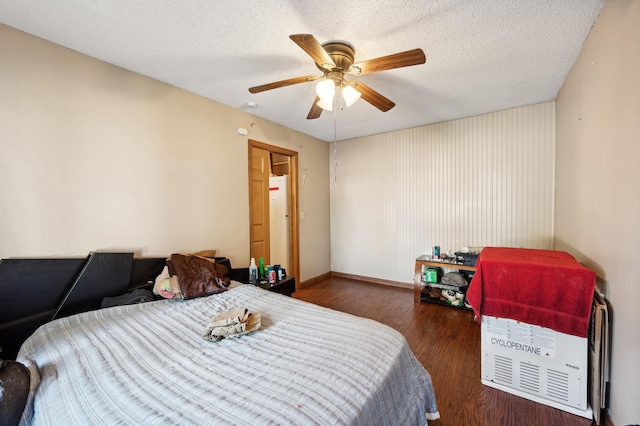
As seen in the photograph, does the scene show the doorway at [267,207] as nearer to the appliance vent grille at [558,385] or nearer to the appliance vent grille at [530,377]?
the appliance vent grille at [530,377]

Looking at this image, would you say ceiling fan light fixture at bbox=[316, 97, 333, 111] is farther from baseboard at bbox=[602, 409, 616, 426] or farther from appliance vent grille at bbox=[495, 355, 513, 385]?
baseboard at bbox=[602, 409, 616, 426]

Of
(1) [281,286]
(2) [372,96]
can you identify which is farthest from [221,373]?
(2) [372,96]

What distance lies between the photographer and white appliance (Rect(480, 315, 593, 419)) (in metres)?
1.50

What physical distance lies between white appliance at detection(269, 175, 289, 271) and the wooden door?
0.24 meters

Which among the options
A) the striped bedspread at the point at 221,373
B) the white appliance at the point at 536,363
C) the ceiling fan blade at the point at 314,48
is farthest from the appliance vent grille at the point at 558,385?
the ceiling fan blade at the point at 314,48

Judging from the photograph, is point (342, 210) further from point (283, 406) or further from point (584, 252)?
point (283, 406)

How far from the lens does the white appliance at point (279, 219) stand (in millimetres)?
3980

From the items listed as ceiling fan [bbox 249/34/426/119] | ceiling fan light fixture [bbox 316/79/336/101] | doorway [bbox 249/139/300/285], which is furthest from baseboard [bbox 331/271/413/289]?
ceiling fan light fixture [bbox 316/79/336/101]

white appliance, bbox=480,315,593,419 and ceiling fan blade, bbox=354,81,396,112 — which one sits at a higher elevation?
ceiling fan blade, bbox=354,81,396,112

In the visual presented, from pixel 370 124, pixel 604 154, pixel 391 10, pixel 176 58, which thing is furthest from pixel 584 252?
pixel 176 58

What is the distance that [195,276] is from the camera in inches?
79.4

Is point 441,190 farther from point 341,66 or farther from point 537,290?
Result: point 341,66

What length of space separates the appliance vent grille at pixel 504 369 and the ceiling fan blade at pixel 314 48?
2404 millimetres

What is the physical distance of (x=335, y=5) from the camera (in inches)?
55.7
